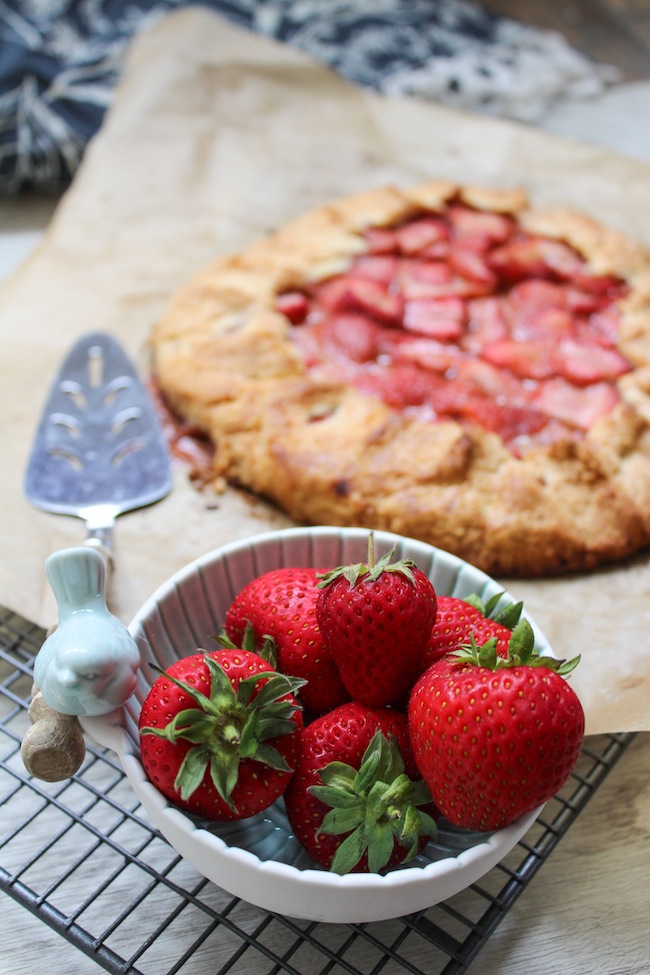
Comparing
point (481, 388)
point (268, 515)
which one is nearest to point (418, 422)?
point (481, 388)

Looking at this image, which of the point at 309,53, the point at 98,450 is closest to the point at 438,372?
the point at 98,450

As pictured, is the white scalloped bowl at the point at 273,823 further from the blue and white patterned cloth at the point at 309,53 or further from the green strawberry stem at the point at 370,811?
the blue and white patterned cloth at the point at 309,53

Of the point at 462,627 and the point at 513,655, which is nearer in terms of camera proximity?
the point at 513,655

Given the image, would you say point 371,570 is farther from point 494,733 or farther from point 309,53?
point 309,53

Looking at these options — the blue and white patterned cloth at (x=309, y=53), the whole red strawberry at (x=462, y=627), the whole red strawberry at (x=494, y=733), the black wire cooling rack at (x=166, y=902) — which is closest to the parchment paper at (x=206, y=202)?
the blue and white patterned cloth at (x=309, y=53)

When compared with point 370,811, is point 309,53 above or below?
above

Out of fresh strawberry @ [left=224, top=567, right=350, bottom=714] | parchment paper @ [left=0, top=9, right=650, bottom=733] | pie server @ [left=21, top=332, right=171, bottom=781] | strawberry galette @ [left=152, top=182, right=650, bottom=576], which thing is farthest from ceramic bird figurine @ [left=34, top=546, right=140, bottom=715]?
strawberry galette @ [left=152, top=182, right=650, bottom=576]

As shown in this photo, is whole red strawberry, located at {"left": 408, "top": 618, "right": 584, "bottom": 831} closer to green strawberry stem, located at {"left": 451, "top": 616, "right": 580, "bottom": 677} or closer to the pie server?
green strawberry stem, located at {"left": 451, "top": 616, "right": 580, "bottom": 677}

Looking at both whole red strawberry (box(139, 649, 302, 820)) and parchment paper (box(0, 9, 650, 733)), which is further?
parchment paper (box(0, 9, 650, 733))
